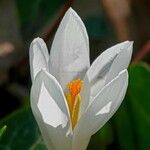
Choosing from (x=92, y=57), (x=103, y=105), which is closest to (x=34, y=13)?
(x=92, y=57)

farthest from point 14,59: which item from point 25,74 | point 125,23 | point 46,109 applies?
point 46,109

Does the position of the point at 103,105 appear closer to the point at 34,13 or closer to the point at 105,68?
the point at 105,68

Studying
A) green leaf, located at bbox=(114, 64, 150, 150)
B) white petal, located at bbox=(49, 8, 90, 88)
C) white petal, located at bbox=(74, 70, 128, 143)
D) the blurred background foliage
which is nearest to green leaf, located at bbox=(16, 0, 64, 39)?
the blurred background foliage

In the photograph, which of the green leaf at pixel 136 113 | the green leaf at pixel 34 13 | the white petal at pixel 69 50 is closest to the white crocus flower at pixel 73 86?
the white petal at pixel 69 50

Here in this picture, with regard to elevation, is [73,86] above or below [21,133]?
above

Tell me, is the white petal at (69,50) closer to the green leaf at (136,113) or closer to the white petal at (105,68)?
the white petal at (105,68)
